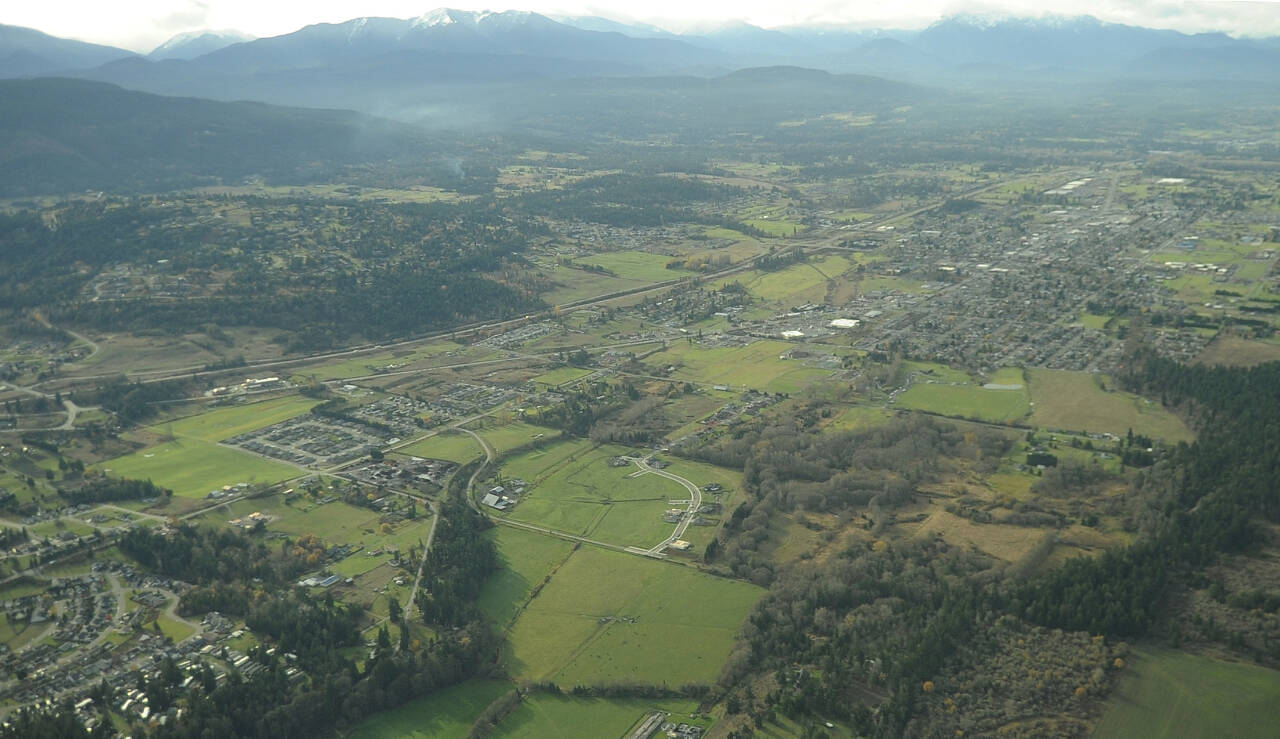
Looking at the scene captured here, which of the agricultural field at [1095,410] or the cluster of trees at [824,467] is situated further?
the agricultural field at [1095,410]

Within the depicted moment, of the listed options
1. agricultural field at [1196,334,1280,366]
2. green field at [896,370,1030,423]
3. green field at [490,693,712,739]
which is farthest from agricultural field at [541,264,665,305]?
green field at [490,693,712,739]

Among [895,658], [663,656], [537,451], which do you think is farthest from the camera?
[537,451]

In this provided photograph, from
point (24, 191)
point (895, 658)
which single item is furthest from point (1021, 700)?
point (24, 191)

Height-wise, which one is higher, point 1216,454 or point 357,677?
point 1216,454

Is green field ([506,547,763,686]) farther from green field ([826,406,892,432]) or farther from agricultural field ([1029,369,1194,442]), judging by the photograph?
agricultural field ([1029,369,1194,442])

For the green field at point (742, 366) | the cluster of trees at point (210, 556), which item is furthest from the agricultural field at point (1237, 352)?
the cluster of trees at point (210, 556)

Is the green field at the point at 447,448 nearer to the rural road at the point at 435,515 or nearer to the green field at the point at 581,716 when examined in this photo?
the rural road at the point at 435,515

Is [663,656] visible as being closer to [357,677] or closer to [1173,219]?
[357,677]
